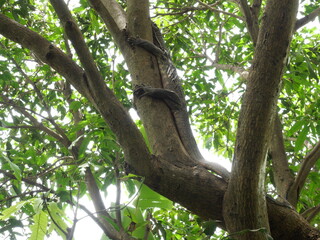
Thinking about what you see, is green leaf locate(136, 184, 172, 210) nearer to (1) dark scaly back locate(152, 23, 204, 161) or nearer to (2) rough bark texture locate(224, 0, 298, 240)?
(1) dark scaly back locate(152, 23, 204, 161)

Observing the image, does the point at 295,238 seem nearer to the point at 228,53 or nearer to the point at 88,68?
the point at 88,68

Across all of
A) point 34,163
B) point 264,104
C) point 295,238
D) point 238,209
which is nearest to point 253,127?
point 264,104

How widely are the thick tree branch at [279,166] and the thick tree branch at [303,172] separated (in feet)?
0.73

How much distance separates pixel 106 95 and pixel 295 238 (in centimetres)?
101

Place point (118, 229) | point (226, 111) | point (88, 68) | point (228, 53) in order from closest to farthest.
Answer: point (118, 229), point (88, 68), point (226, 111), point (228, 53)

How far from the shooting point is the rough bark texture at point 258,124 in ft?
4.55

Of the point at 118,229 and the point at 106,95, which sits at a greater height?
the point at 106,95

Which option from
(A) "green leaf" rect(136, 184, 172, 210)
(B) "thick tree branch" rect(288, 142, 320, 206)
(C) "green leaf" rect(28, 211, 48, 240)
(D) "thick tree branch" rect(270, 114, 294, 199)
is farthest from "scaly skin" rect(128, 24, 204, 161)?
(D) "thick tree branch" rect(270, 114, 294, 199)

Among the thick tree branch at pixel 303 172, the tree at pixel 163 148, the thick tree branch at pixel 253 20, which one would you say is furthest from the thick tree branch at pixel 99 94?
the thick tree branch at pixel 253 20

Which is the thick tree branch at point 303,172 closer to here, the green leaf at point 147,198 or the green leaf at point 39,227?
the green leaf at point 147,198

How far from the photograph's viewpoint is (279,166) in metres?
2.54

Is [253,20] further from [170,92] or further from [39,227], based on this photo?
[39,227]

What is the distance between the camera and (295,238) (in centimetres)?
146

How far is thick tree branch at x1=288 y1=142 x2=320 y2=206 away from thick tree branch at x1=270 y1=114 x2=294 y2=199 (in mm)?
221
